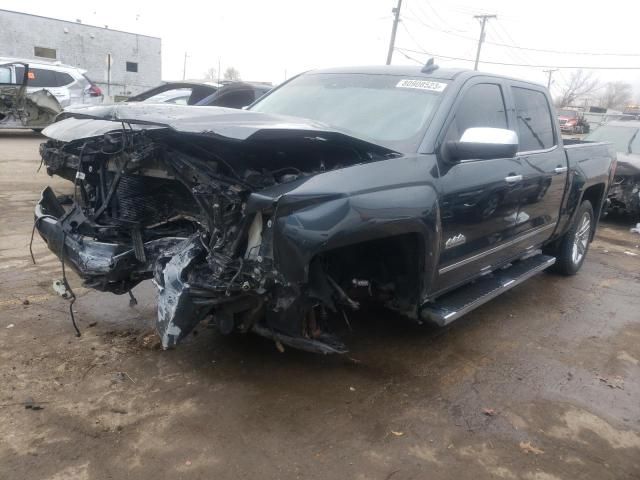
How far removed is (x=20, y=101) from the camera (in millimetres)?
13828

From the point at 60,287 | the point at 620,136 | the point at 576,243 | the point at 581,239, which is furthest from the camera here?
the point at 620,136

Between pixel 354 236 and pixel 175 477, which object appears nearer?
pixel 175 477

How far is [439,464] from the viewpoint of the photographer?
2.71 metres

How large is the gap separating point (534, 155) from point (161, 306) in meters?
3.20

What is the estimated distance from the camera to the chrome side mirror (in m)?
3.28

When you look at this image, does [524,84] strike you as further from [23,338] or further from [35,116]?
[35,116]

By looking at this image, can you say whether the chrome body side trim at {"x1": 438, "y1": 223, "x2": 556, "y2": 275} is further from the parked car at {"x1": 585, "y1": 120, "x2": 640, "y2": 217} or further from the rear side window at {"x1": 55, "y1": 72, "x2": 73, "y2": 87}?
the rear side window at {"x1": 55, "y1": 72, "x2": 73, "y2": 87}

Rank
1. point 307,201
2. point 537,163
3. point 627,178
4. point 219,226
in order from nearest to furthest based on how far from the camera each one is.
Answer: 1. point 307,201
2. point 219,226
3. point 537,163
4. point 627,178

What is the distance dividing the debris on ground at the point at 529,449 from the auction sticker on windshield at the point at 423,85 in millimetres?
2281

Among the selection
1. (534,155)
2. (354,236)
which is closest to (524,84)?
(534,155)

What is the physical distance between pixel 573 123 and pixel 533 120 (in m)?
34.7

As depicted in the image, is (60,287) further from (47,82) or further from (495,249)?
(47,82)

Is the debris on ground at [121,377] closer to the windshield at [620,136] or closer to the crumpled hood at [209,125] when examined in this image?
the crumpled hood at [209,125]

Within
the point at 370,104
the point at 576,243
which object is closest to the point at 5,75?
the point at 370,104
